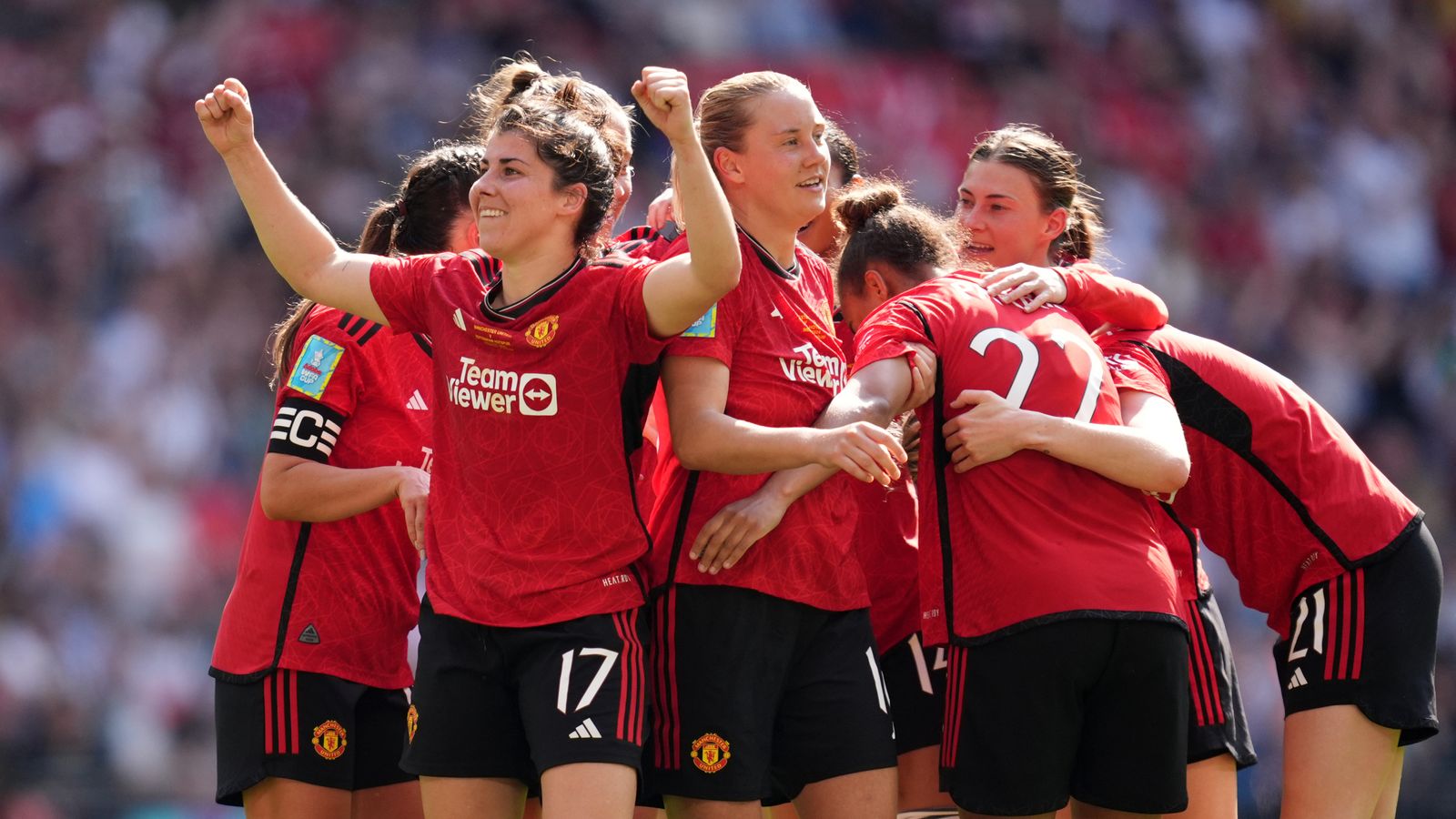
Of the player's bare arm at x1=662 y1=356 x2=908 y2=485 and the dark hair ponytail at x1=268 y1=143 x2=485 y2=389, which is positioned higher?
the dark hair ponytail at x1=268 y1=143 x2=485 y2=389

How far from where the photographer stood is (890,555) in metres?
4.77

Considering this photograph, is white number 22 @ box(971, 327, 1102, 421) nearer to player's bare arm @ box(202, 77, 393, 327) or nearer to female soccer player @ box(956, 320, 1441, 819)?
female soccer player @ box(956, 320, 1441, 819)

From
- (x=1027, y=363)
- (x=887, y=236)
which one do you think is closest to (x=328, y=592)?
(x=887, y=236)

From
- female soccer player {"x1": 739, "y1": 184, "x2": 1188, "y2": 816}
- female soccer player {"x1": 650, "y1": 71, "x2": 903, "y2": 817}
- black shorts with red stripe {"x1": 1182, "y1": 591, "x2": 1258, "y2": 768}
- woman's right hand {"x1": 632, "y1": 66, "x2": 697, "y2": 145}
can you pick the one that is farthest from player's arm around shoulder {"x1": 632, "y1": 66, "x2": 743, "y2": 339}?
black shorts with red stripe {"x1": 1182, "y1": 591, "x2": 1258, "y2": 768}

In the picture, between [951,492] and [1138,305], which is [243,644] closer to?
[951,492]

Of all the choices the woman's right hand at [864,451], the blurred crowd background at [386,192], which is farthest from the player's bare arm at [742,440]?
the blurred crowd background at [386,192]

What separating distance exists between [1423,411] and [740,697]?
9.49 metres

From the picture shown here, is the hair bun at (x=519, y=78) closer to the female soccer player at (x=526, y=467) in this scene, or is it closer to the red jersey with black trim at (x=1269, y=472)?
the female soccer player at (x=526, y=467)

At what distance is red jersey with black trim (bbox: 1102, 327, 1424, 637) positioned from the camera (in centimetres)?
441

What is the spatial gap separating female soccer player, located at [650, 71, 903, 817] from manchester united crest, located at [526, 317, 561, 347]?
295 mm

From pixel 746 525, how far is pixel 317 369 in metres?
1.28

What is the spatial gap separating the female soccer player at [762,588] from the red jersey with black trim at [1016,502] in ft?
0.67

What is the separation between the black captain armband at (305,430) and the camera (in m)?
4.45

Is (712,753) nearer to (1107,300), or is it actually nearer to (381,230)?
(1107,300)
